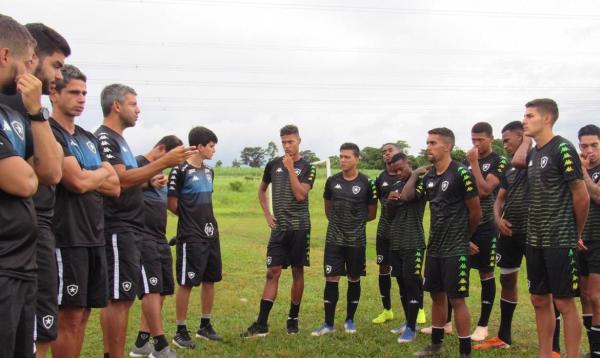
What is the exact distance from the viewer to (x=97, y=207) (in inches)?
173

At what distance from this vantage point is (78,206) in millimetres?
4227

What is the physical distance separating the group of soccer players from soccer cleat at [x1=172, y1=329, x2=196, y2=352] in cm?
2

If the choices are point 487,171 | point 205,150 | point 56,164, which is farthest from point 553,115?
point 56,164

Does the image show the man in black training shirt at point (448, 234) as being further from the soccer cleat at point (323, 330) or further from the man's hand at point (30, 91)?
the man's hand at point (30, 91)

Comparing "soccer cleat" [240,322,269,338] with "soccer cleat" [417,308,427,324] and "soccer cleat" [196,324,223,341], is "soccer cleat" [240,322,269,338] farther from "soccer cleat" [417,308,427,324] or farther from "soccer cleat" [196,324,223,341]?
"soccer cleat" [417,308,427,324]

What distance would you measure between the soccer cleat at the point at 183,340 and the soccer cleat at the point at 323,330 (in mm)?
1650

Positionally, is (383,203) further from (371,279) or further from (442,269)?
(371,279)

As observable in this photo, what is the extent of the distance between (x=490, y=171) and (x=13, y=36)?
5.95 meters

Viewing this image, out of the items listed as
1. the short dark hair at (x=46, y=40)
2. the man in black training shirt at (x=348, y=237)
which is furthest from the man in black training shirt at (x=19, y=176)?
the man in black training shirt at (x=348, y=237)

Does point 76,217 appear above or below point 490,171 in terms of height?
below

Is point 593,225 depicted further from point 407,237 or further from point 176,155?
point 176,155

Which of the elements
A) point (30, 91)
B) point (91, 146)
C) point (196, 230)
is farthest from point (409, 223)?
point (30, 91)

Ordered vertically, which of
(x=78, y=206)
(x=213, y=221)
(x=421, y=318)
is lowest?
(x=421, y=318)

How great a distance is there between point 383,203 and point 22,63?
6.01 m
